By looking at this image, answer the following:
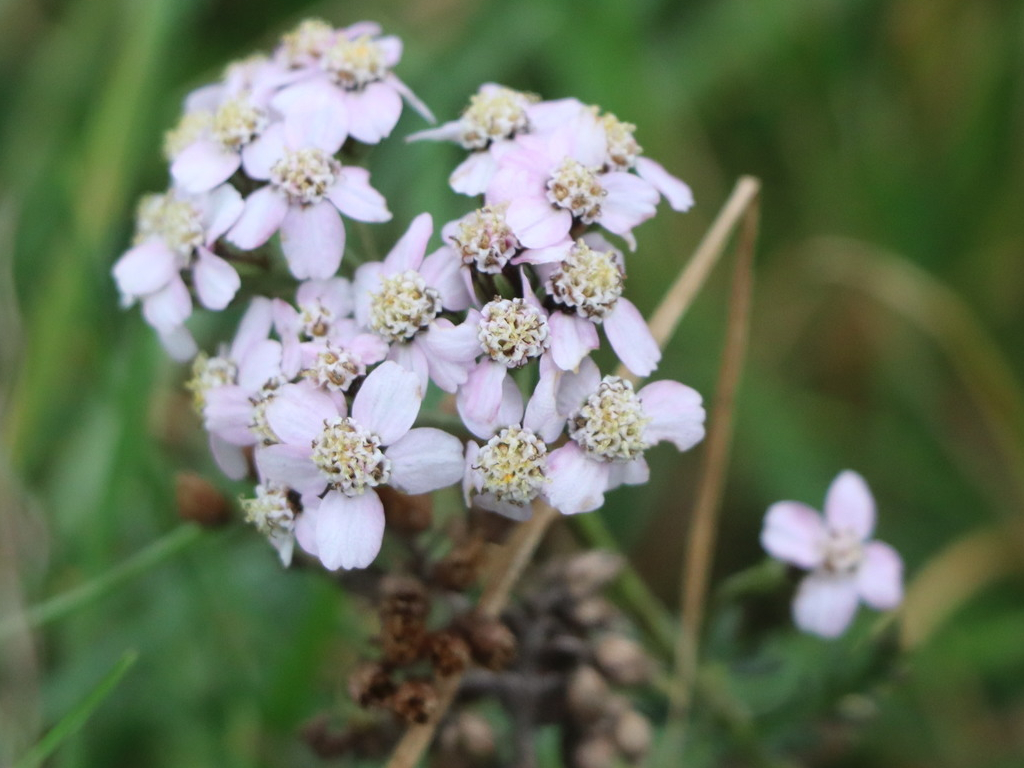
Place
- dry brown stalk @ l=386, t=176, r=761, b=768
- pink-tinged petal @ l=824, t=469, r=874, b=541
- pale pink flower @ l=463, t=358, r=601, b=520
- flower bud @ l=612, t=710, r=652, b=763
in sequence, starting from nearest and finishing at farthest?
pale pink flower @ l=463, t=358, r=601, b=520, dry brown stalk @ l=386, t=176, r=761, b=768, flower bud @ l=612, t=710, r=652, b=763, pink-tinged petal @ l=824, t=469, r=874, b=541

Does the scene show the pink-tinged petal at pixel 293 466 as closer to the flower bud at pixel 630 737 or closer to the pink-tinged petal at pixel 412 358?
the pink-tinged petal at pixel 412 358

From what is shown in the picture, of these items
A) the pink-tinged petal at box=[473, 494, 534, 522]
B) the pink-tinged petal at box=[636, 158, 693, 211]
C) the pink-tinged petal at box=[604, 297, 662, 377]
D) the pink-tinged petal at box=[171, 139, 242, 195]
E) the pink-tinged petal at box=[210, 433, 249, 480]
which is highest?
the pink-tinged petal at box=[636, 158, 693, 211]

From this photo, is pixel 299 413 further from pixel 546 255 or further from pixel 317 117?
pixel 317 117

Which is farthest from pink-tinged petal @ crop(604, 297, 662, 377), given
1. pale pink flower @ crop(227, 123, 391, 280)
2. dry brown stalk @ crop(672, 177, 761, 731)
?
dry brown stalk @ crop(672, 177, 761, 731)

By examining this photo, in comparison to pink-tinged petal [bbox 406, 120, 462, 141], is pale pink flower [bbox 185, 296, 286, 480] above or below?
below

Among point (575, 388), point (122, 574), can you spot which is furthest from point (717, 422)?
point (122, 574)

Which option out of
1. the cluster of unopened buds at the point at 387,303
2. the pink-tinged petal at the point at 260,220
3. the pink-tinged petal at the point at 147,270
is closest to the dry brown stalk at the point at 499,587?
the cluster of unopened buds at the point at 387,303

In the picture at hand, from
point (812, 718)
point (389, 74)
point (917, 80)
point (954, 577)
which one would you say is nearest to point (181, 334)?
point (389, 74)

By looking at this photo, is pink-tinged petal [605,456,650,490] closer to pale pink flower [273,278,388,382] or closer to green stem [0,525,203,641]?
pale pink flower [273,278,388,382]
